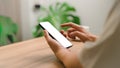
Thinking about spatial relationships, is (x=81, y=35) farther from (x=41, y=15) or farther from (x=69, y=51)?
(x=41, y=15)

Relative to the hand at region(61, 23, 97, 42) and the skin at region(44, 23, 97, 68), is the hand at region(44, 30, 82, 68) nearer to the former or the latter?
the skin at region(44, 23, 97, 68)

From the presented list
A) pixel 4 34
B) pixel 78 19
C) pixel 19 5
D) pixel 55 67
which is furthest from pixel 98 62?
pixel 78 19

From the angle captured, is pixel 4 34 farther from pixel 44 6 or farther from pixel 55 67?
pixel 55 67

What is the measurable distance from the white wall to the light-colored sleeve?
5.11 feet

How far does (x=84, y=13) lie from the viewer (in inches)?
89.6

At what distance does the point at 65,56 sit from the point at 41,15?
1648 millimetres

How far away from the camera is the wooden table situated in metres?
0.77

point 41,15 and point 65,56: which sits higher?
point 65,56

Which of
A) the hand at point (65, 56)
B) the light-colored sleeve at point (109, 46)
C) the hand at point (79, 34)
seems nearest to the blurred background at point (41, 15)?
the hand at point (79, 34)

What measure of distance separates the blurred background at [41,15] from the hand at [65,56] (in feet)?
3.59

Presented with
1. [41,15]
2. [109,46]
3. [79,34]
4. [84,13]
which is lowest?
[41,15]

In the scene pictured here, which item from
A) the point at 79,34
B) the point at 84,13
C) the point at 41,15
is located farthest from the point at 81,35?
the point at 41,15

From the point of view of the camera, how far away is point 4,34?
1.87 meters

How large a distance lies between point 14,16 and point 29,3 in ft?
0.77
